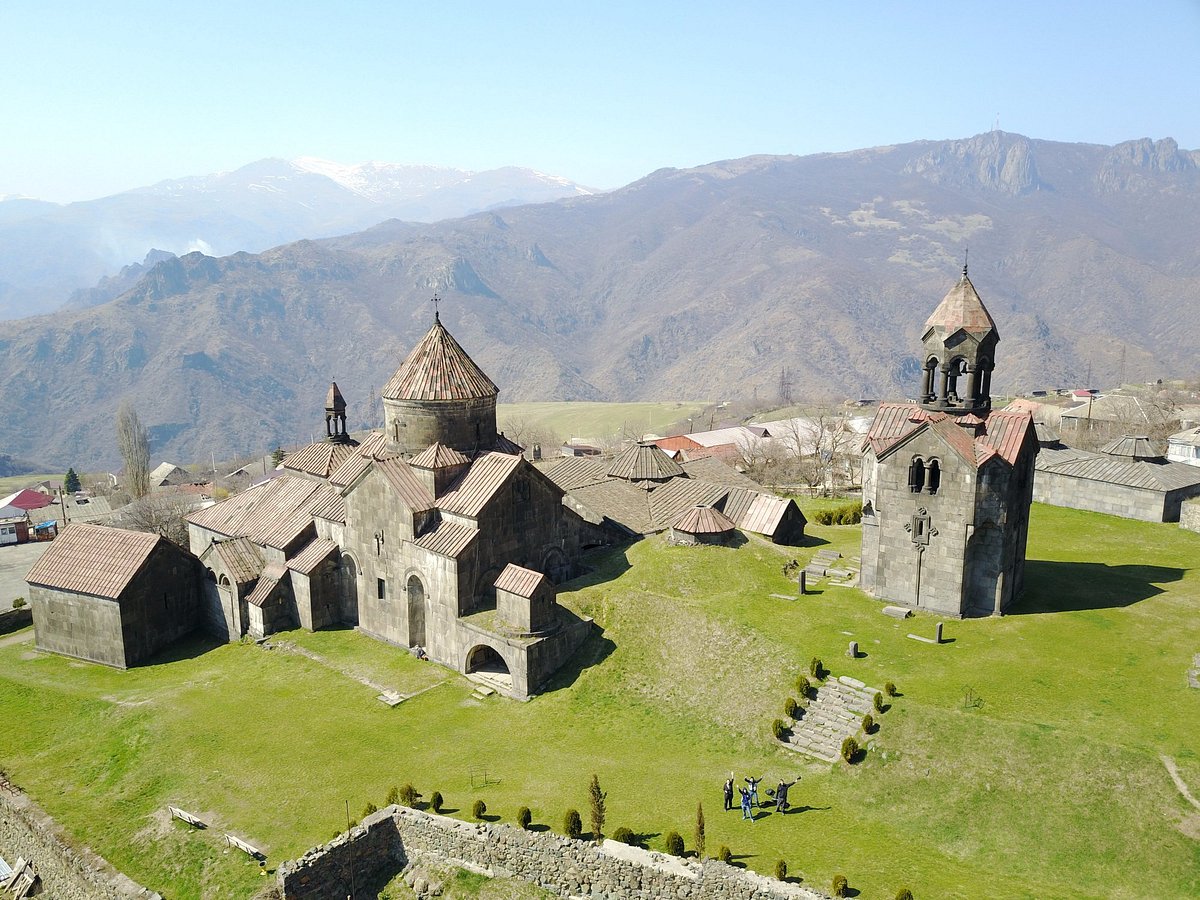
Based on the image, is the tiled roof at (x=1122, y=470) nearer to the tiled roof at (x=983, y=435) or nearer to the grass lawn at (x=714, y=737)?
the grass lawn at (x=714, y=737)

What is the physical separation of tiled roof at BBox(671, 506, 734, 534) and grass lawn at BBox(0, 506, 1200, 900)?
0.97m

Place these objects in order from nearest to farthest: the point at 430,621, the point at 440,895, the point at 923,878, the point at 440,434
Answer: the point at 923,878 → the point at 440,895 → the point at 430,621 → the point at 440,434

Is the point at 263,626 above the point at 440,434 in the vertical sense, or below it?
below

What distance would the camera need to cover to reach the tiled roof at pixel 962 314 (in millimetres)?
30859

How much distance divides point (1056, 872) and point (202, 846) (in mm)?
21414

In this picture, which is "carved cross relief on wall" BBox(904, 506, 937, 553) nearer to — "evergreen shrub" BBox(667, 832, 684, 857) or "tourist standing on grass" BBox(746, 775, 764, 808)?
"tourist standing on grass" BBox(746, 775, 764, 808)

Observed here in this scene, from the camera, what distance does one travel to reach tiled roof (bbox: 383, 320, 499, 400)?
1305 inches

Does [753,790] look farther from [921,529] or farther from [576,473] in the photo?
[576,473]

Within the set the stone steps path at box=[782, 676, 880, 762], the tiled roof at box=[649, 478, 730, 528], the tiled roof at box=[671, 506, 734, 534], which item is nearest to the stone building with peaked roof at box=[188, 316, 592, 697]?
the tiled roof at box=[671, 506, 734, 534]

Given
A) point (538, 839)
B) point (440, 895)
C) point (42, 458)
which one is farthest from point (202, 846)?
point (42, 458)

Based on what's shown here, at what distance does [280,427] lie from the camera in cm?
19512

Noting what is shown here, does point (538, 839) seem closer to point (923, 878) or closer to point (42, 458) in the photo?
point (923, 878)

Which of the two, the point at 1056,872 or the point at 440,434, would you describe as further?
the point at 440,434

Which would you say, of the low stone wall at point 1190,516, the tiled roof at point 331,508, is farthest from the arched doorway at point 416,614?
the low stone wall at point 1190,516
